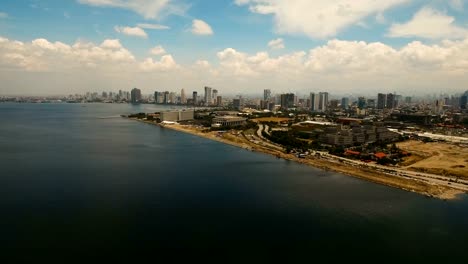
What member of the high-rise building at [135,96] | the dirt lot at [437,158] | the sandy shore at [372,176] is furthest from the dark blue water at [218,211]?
the high-rise building at [135,96]

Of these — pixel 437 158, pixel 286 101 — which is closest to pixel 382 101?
pixel 286 101

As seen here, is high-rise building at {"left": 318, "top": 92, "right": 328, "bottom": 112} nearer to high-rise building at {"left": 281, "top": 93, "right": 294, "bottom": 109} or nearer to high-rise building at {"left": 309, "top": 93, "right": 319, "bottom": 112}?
high-rise building at {"left": 309, "top": 93, "right": 319, "bottom": 112}

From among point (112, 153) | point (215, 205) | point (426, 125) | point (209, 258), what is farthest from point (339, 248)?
point (426, 125)

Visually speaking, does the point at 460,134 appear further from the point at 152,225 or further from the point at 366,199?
the point at 152,225

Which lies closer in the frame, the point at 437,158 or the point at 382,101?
the point at 437,158

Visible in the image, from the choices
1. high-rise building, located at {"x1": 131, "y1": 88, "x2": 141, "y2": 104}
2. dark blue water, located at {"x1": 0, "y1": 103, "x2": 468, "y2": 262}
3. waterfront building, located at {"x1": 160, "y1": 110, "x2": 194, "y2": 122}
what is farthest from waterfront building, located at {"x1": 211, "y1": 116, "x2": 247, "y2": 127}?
high-rise building, located at {"x1": 131, "y1": 88, "x2": 141, "y2": 104}

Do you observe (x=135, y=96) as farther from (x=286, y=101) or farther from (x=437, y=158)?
(x=437, y=158)
